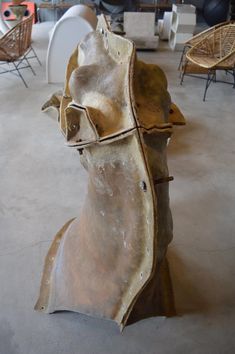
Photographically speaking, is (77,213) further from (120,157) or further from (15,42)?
(15,42)

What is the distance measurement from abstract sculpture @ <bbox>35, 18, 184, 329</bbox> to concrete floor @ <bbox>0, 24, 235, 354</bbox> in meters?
0.28

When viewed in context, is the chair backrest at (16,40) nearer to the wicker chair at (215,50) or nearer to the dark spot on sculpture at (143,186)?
the wicker chair at (215,50)

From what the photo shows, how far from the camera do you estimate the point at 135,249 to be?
0.96 m

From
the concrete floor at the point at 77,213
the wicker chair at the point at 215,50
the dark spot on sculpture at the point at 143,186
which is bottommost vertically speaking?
the concrete floor at the point at 77,213

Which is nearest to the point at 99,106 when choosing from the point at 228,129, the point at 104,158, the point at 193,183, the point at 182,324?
the point at 104,158

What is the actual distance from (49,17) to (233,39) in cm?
472

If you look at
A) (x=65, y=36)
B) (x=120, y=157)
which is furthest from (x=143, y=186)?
(x=65, y=36)

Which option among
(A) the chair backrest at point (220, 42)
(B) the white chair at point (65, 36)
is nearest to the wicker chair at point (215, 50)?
(A) the chair backrest at point (220, 42)

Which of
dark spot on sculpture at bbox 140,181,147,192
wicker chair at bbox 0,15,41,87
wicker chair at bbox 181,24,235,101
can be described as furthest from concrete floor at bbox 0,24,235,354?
dark spot on sculpture at bbox 140,181,147,192

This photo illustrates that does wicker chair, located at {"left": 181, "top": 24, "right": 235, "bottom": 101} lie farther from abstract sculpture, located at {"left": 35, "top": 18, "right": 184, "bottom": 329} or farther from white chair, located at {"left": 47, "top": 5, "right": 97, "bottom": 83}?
abstract sculpture, located at {"left": 35, "top": 18, "right": 184, "bottom": 329}

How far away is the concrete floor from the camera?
4.51ft

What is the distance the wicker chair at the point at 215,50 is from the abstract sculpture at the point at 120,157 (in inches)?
112

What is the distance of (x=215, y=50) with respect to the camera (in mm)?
3928

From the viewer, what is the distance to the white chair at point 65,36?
362 centimetres
